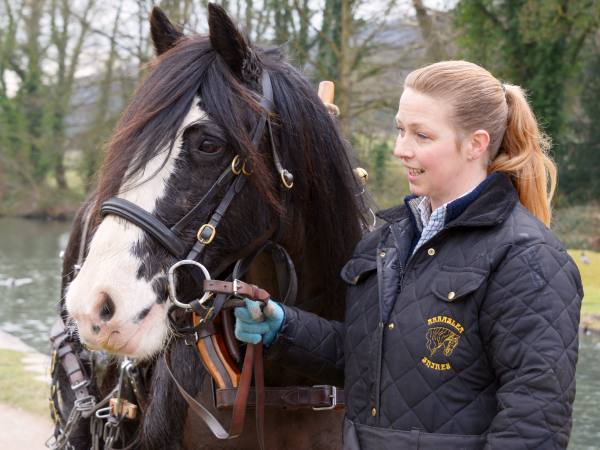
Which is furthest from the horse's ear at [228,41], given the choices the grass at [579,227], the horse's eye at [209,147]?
the grass at [579,227]

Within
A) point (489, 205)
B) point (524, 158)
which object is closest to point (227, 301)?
point (489, 205)

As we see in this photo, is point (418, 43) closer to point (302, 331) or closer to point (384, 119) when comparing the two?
point (384, 119)

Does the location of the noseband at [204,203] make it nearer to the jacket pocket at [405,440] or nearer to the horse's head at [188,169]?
the horse's head at [188,169]

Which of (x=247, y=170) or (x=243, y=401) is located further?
(x=243, y=401)

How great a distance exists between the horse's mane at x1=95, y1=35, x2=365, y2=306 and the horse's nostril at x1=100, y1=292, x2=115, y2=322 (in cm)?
28

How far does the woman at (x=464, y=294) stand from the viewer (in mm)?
1641

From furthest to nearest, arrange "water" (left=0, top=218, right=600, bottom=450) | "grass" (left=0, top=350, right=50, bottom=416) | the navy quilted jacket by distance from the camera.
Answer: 1. "grass" (left=0, top=350, right=50, bottom=416)
2. "water" (left=0, top=218, right=600, bottom=450)
3. the navy quilted jacket

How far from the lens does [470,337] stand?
1.74 metres

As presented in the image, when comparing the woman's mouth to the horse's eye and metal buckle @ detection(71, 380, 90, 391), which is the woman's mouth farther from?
metal buckle @ detection(71, 380, 90, 391)

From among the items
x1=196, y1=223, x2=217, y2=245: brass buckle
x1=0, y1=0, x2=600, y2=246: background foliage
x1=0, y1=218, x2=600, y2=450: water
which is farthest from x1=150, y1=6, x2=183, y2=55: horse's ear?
x1=0, y1=0, x2=600, y2=246: background foliage

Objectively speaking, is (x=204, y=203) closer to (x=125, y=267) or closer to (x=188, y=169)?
(x=188, y=169)

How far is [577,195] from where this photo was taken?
17750mm

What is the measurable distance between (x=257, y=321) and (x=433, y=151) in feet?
2.13

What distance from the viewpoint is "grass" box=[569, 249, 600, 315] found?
10109 mm
